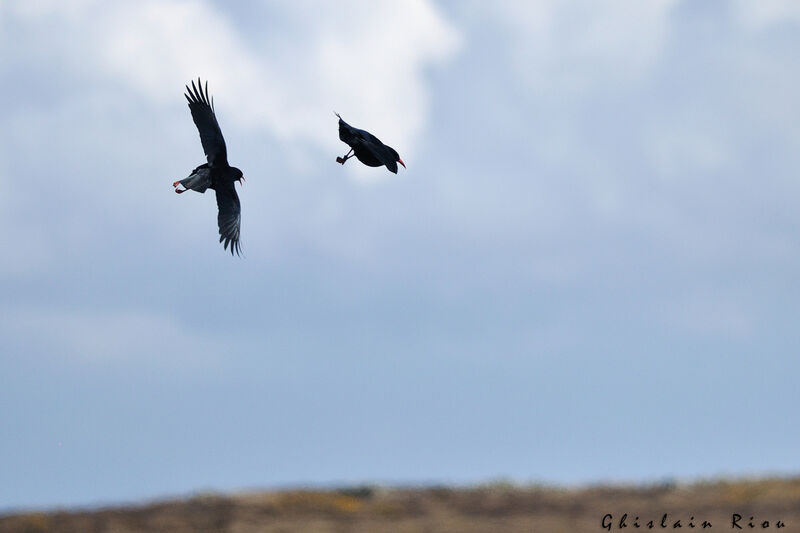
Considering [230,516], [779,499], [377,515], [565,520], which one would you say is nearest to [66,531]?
[230,516]

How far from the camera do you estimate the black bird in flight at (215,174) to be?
20125 mm

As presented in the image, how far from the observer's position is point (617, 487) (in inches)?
606

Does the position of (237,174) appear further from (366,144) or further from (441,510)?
(441,510)

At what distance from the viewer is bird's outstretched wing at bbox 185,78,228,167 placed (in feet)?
66.1

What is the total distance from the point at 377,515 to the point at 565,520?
2602 millimetres

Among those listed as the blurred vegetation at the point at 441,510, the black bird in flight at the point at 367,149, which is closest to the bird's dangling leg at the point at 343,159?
the black bird in flight at the point at 367,149

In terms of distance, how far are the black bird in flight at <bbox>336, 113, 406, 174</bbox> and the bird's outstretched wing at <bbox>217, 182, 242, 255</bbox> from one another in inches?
113

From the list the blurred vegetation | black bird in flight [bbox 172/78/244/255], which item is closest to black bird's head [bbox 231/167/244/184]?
black bird in flight [bbox 172/78/244/255]

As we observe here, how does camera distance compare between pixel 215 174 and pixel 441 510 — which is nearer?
pixel 441 510

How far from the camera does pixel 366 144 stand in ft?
62.0

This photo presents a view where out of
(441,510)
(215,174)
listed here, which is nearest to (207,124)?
(215,174)

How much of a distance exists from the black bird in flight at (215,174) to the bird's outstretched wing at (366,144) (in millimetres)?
2848

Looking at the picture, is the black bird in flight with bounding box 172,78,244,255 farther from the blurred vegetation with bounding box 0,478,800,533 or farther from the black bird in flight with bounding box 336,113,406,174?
the blurred vegetation with bounding box 0,478,800,533

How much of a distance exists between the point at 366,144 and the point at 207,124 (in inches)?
138
